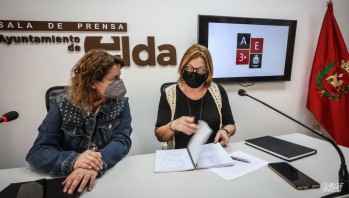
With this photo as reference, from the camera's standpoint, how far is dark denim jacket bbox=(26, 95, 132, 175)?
100 centimetres

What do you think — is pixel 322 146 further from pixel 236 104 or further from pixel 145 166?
pixel 236 104

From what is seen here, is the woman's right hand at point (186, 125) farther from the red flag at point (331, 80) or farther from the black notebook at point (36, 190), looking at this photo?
the red flag at point (331, 80)

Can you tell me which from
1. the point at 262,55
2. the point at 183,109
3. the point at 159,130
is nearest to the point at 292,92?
the point at 262,55

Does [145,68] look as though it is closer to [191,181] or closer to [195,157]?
[195,157]

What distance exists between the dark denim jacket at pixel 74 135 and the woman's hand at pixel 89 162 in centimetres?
3

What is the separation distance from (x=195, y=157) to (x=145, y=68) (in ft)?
4.04

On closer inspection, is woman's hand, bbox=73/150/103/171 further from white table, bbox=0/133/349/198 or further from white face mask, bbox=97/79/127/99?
white face mask, bbox=97/79/127/99

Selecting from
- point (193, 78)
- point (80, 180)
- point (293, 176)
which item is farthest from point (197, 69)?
point (80, 180)

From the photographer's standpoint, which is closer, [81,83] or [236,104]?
[81,83]

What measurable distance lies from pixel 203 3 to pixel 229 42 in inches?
17.8

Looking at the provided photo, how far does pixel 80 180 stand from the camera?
0.90 meters

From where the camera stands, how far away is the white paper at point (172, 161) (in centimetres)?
104

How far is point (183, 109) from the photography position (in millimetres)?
1588

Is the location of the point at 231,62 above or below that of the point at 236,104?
above
